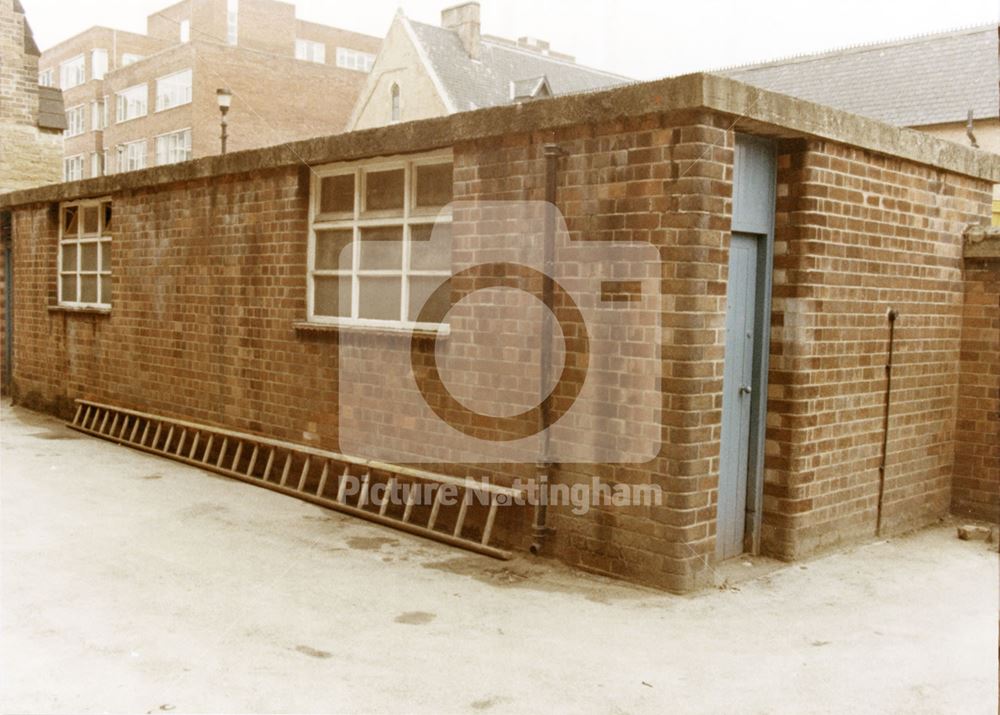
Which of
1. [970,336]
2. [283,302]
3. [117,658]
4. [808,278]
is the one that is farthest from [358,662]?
[970,336]

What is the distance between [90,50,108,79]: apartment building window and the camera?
50469 millimetres

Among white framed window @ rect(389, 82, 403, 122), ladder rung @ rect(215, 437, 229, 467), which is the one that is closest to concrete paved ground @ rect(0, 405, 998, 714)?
ladder rung @ rect(215, 437, 229, 467)

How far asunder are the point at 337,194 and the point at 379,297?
120cm

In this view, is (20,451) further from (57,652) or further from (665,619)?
(665,619)

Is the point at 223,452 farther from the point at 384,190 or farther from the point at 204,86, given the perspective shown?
the point at 204,86

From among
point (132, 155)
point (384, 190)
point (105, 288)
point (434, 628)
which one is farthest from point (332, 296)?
point (132, 155)

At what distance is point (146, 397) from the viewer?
11.4 metres

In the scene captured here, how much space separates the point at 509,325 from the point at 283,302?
3.26 metres

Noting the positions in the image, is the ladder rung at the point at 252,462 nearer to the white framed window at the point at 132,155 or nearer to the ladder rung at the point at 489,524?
the ladder rung at the point at 489,524

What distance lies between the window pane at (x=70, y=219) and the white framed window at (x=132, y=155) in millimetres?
32917

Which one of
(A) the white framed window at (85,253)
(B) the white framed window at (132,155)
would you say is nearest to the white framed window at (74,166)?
(B) the white framed window at (132,155)

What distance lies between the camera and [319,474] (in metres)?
8.88

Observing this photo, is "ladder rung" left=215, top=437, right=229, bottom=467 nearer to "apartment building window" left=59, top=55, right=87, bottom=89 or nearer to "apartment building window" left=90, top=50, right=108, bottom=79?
"apartment building window" left=90, top=50, right=108, bottom=79

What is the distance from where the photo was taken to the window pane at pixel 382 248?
26.2 feet
